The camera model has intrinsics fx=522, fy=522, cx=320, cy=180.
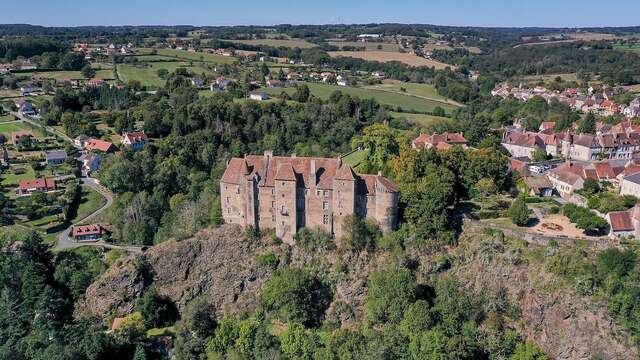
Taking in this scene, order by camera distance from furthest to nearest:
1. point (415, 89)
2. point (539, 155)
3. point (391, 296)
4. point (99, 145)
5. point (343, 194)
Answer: point (415, 89) → point (99, 145) → point (539, 155) → point (343, 194) → point (391, 296)

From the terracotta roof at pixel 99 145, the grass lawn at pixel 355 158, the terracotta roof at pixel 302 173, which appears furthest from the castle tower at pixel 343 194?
the terracotta roof at pixel 99 145

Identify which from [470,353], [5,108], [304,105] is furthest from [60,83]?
[470,353]

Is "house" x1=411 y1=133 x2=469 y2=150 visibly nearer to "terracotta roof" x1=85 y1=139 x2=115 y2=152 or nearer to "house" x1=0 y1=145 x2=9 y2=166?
"terracotta roof" x1=85 y1=139 x2=115 y2=152

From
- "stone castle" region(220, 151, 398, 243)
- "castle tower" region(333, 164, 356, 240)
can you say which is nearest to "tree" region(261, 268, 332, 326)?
"stone castle" region(220, 151, 398, 243)

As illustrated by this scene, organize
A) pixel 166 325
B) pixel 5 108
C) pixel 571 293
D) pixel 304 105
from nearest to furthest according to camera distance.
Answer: pixel 571 293 → pixel 166 325 → pixel 304 105 → pixel 5 108

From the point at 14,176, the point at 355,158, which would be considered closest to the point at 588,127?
the point at 355,158

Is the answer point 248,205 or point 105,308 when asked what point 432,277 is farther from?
point 105,308

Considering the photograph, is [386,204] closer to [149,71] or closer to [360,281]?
[360,281]
